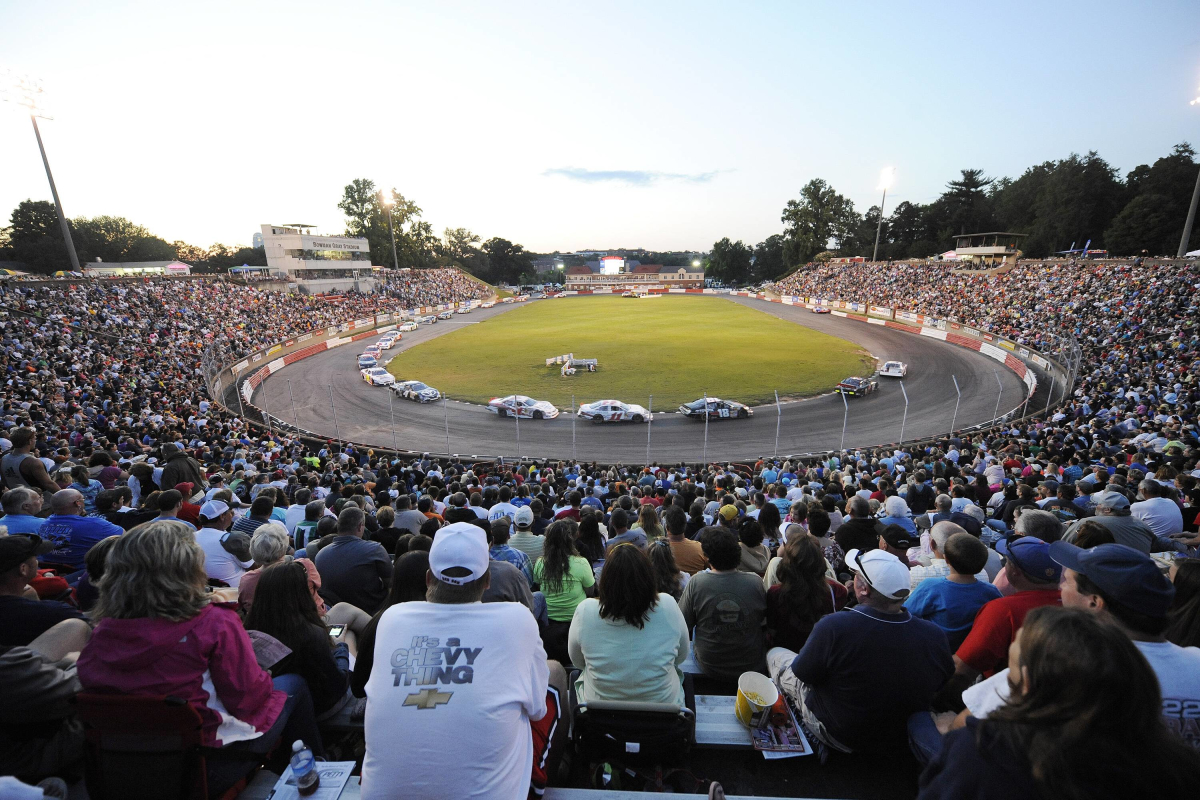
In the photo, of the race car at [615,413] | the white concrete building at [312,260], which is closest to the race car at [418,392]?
the race car at [615,413]

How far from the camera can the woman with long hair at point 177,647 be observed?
8.39 ft

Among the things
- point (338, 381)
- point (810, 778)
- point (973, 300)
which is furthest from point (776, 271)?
point (810, 778)

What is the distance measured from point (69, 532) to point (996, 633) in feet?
27.8

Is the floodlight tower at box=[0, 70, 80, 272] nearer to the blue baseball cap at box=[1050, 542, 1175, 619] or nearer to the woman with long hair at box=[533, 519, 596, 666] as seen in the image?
the woman with long hair at box=[533, 519, 596, 666]

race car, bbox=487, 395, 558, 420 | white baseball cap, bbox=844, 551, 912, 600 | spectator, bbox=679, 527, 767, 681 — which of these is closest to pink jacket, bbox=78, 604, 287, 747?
spectator, bbox=679, 527, 767, 681

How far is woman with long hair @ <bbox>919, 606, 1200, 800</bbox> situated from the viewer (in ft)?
4.98

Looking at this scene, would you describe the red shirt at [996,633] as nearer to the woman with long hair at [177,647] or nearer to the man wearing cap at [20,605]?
the woman with long hair at [177,647]

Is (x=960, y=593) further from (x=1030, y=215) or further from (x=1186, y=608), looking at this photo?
(x=1030, y=215)

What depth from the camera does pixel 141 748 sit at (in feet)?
8.31

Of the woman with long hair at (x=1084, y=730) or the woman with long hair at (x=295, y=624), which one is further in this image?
the woman with long hair at (x=295, y=624)

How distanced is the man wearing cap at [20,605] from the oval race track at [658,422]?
17108 mm

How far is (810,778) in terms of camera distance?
333cm

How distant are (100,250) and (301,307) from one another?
7071cm

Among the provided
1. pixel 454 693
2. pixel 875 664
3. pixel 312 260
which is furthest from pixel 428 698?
pixel 312 260
